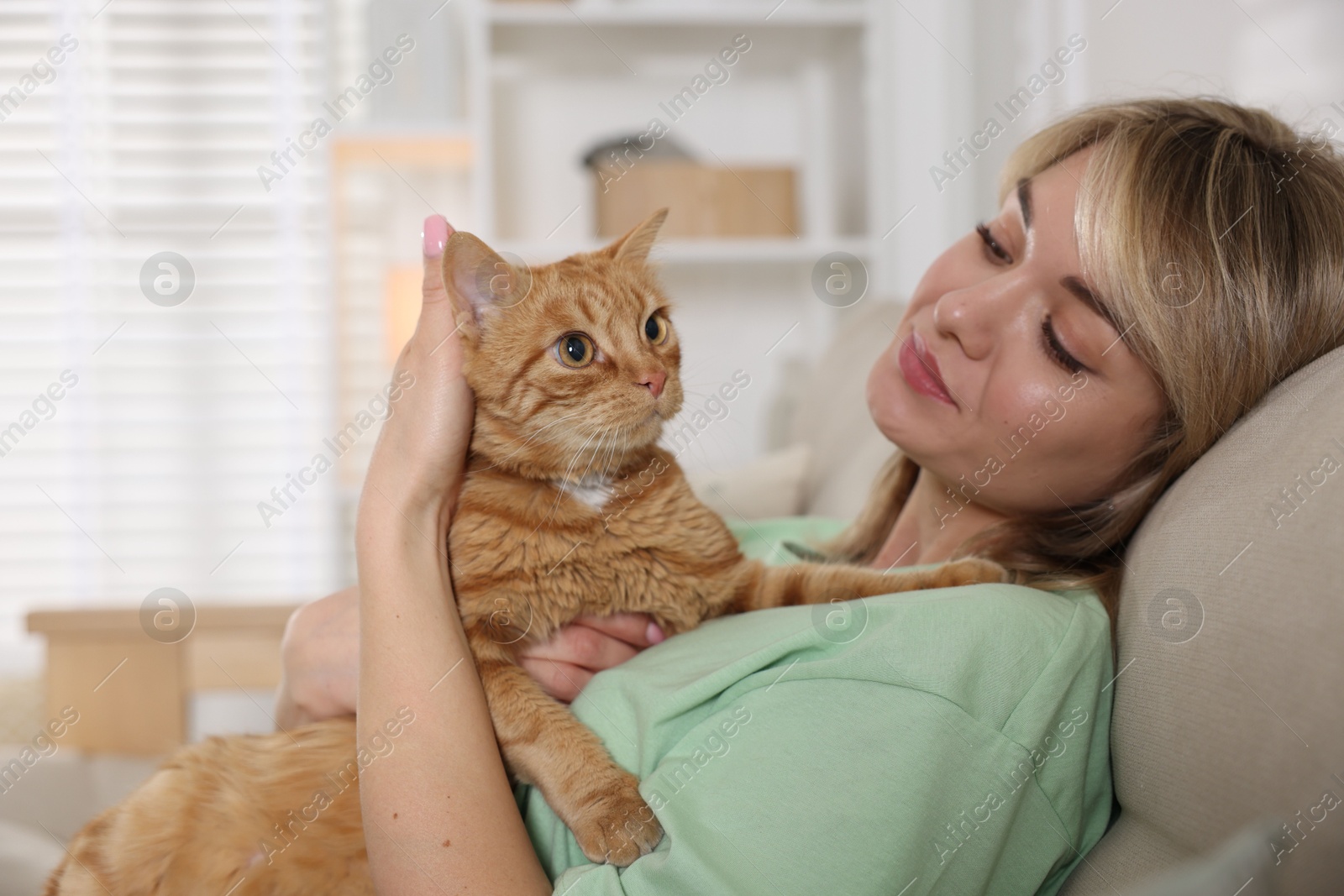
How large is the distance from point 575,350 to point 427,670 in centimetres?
44

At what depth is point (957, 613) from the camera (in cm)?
92

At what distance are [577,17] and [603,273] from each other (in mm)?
2352

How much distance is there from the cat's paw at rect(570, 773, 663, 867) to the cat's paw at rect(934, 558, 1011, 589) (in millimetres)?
458

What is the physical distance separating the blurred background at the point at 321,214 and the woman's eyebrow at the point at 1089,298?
77.1 inches

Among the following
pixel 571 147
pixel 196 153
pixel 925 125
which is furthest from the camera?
pixel 196 153

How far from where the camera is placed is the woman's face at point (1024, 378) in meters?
1.13

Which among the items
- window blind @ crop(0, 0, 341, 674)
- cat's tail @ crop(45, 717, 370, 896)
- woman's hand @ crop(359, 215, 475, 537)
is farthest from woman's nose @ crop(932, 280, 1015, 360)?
window blind @ crop(0, 0, 341, 674)

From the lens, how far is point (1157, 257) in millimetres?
1070

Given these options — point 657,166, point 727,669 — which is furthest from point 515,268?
point 657,166

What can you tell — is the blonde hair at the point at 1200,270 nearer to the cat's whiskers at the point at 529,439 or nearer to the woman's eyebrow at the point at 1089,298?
the woman's eyebrow at the point at 1089,298

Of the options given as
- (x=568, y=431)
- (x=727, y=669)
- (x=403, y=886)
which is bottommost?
(x=403, y=886)

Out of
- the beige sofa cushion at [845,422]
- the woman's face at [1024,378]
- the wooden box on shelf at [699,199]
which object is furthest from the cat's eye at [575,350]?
the wooden box on shelf at [699,199]

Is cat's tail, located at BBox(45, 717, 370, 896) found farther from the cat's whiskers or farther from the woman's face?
the woman's face

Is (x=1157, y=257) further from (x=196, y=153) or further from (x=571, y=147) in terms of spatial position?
(x=196, y=153)
